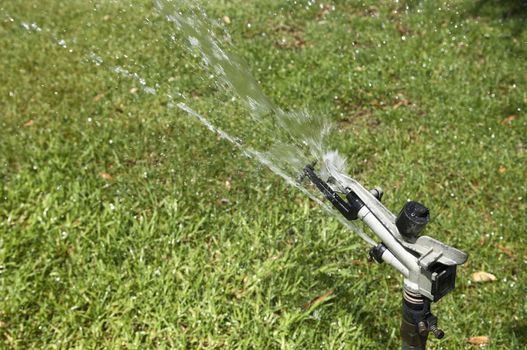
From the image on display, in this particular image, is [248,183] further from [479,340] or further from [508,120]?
[508,120]

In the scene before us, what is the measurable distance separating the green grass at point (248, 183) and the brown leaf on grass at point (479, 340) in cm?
3

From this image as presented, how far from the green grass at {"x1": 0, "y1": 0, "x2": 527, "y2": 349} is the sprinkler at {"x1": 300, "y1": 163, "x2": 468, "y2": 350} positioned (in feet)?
3.01

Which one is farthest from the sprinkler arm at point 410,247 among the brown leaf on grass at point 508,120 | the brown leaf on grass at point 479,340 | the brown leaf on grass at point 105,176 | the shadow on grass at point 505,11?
the shadow on grass at point 505,11

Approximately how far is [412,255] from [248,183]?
2.02m

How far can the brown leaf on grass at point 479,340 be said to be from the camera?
282 centimetres

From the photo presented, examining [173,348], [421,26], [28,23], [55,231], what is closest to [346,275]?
[173,348]

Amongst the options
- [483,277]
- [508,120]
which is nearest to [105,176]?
[483,277]

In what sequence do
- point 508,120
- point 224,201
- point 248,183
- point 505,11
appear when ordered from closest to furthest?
point 224,201 → point 248,183 → point 508,120 → point 505,11

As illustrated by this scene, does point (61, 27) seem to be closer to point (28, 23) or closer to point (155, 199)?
point (28, 23)

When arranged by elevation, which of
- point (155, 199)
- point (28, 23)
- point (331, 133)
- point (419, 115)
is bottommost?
point (28, 23)

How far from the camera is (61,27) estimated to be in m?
5.96

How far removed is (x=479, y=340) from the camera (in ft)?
9.29

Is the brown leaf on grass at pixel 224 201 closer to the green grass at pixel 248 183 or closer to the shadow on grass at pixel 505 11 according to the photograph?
the green grass at pixel 248 183

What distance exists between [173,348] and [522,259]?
6.44 ft
